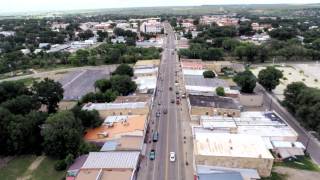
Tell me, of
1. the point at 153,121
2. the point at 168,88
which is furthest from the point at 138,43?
the point at 153,121

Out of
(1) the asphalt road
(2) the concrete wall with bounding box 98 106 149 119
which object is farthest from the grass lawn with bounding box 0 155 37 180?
(1) the asphalt road

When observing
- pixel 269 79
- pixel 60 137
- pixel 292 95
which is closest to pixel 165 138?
pixel 60 137

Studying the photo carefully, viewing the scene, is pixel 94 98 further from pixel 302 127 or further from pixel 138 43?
pixel 138 43

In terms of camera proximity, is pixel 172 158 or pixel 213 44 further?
pixel 213 44

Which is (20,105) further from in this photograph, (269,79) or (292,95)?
(269,79)

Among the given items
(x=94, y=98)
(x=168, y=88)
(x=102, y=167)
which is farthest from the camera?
(x=168, y=88)
